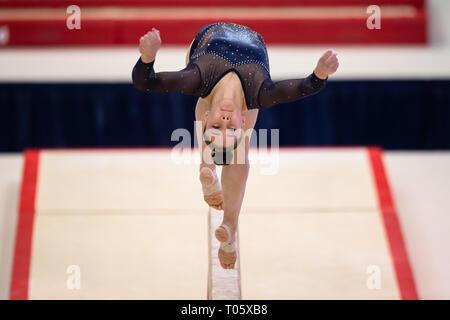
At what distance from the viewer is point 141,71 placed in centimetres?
237

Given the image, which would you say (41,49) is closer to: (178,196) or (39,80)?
(39,80)

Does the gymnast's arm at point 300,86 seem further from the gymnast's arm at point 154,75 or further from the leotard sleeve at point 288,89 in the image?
the gymnast's arm at point 154,75

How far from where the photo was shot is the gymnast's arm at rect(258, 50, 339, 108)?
7.73 feet

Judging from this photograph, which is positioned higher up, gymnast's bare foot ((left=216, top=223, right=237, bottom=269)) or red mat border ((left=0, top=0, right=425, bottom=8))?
red mat border ((left=0, top=0, right=425, bottom=8))

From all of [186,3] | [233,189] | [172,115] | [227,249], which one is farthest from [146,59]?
[186,3]

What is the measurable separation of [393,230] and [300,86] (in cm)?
190

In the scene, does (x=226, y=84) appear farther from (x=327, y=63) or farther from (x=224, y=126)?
(x=327, y=63)

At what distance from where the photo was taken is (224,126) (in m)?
2.44

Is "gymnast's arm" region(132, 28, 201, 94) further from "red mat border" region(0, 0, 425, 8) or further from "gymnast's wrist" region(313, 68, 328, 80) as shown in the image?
"red mat border" region(0, 0, 425, 8)

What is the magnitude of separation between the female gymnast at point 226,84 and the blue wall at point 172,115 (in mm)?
2267

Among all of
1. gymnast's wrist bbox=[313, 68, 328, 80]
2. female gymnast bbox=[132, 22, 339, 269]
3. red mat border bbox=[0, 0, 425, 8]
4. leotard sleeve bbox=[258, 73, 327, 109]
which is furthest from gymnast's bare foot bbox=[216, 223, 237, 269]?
red mat border bbox=[0, 0, 425, 8]

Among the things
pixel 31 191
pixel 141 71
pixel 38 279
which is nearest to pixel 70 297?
pixel 38 279

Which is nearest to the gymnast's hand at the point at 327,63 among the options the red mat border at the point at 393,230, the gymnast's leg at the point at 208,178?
the gymnast's leg at the point at 208,178

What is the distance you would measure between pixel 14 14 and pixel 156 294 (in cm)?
298
